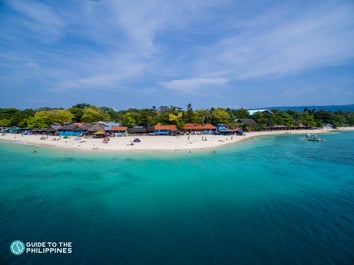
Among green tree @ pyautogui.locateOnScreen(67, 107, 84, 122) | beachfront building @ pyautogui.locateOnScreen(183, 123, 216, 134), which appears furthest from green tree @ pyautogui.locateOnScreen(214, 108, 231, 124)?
green tree @ pyautogui.locateOnScreen(67, 107, 84, 122)

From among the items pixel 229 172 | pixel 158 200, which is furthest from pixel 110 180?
pixel 229 172

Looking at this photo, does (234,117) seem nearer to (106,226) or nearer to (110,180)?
(110,180)

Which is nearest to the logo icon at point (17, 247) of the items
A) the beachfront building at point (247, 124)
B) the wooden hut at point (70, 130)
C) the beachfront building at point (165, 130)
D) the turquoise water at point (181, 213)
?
the turquoise water at point (181, 213)

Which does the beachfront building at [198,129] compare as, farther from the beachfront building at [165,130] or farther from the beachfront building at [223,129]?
the beachfront building at [165,130]

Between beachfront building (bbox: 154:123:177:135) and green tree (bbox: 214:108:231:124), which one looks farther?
green tree (bbox: 214:108:231:124)

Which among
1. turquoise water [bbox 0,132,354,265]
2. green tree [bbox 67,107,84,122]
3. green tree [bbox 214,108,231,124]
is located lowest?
turquoise water [bbox 0,132,354,265]

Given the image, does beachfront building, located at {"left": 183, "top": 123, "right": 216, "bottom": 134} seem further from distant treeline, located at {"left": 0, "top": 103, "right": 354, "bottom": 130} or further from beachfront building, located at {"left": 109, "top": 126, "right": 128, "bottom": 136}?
beachfront building, located at {"left": 109, "top": 126, "right": 128, "bottom": 136}
